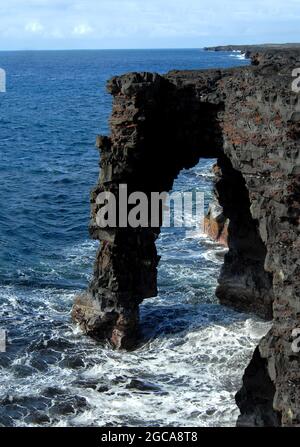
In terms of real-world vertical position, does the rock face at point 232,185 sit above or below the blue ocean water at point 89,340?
above

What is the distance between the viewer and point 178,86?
91.5 feet

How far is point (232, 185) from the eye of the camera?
32.6 metres

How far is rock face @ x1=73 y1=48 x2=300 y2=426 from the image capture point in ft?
64.5

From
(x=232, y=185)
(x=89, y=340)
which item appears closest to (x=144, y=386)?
(x=89, y=340)

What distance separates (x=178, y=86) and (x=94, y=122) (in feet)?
243

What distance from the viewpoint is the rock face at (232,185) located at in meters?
19.7

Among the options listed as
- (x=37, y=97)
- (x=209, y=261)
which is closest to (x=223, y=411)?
(x=209, y=261)

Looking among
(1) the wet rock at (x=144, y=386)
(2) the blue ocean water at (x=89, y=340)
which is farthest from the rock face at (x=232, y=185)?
(1) the wet rock at (x=144, y=386)

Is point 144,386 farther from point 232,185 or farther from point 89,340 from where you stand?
point 232,185

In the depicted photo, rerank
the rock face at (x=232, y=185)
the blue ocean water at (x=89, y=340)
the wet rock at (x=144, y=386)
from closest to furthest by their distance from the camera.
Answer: the rock face at (x=232, y=185), the blue ocean water at (x=89, y=340), the wet rock at (x=144, y=386)

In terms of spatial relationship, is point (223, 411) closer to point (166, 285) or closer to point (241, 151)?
point (241, 151)

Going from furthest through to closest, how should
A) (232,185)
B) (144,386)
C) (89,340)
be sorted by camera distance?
(232,185) < (89,340) < (144,386)

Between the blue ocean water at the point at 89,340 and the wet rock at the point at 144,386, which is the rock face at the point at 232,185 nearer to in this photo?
the blue ocean water at the point at 89,340

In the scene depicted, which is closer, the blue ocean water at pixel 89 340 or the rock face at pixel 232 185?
the rock face at pixel 232 185
